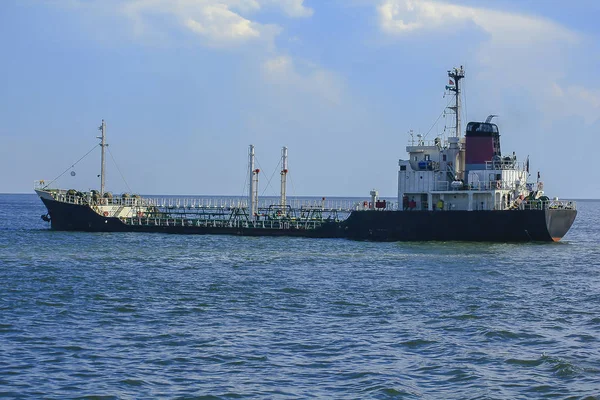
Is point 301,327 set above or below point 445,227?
below

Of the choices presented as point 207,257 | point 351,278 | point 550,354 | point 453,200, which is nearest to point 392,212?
point 453,200

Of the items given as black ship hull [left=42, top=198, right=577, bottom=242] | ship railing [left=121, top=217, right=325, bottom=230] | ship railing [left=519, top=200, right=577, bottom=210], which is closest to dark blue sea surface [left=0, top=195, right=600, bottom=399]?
black ship hull [left=42, top=198, right=577, bottom=242]

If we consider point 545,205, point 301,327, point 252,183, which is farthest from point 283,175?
point 301,327

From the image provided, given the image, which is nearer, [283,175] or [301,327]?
[301,327]

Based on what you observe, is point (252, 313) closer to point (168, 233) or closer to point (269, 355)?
point (269, 355)

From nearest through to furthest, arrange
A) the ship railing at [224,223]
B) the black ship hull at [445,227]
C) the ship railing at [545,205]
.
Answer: the black ship hull at [445,227] → the ship railing at [545,205] → the ship railing at [224,223]

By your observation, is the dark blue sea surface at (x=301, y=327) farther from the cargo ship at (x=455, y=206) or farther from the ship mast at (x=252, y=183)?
the ship mast at (x=252, y=183)

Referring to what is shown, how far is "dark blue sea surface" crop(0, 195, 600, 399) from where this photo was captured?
63.6 feet

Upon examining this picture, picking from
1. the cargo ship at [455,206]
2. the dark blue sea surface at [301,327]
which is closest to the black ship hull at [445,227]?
the cargo ship at [455,206]

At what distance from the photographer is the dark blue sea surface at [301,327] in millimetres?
19375

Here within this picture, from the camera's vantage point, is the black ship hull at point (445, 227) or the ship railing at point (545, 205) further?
the ship railing at point (545, 205)

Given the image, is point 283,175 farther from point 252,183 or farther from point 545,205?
point 545,205

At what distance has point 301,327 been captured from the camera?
2584 centimetres

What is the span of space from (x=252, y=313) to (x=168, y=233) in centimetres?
4287
